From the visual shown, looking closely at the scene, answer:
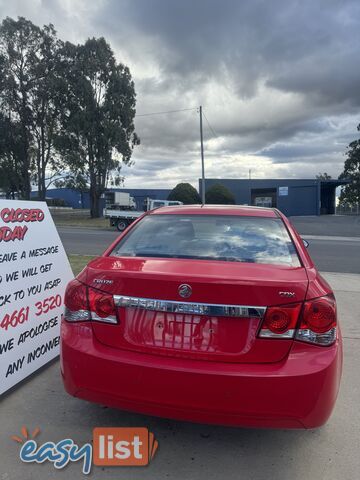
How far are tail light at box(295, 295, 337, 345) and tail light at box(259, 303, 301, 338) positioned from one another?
0.05 metres

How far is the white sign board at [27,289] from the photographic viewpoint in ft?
10.7

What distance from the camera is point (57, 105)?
1362 inches

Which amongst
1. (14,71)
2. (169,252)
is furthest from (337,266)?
(14,71)

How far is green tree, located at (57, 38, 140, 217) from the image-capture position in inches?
1320

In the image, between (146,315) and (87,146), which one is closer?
(146,315)

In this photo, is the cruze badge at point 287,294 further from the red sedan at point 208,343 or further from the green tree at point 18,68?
the green tree at point 18,68

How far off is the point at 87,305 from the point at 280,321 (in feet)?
3.76

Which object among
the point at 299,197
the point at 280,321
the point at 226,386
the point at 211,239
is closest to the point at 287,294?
the point at 280,321

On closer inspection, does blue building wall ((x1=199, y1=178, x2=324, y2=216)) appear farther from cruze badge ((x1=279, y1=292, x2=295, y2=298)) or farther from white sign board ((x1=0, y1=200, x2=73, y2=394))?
cruze badge ((x1=279, y1=292, x2=295, y2=298))

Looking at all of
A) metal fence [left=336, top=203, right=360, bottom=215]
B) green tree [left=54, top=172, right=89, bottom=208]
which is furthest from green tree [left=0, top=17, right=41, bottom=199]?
metal fence [left=336, top=203, right=360, bottom=215]

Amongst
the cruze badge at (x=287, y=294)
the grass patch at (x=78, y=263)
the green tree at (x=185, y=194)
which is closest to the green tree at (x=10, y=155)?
the green tree at (x=185, y=194)

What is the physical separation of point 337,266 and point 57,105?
30073mm

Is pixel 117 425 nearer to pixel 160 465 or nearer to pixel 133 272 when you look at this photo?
pixel 160 465

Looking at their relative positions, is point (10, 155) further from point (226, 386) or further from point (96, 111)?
point (226, 386)
